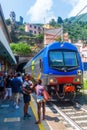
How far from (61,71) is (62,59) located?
898 millimetres

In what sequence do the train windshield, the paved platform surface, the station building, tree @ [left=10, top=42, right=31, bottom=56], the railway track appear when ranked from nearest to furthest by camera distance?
the paved platform surface → the railway track → the station building → the train windshield → tree @ [left=10, top=42, right=31, bottom=56]

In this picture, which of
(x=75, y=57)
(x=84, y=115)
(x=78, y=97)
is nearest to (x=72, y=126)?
(x=84, y=115)

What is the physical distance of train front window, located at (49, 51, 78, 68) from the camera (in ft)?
62.3

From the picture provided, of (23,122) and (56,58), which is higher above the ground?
(56,58)

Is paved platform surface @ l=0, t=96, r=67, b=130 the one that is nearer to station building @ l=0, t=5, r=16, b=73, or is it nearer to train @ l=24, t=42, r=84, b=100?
train @ l=24, t=42, r=84, b=100

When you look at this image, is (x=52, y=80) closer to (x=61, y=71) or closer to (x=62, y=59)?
(x=61, y=71)


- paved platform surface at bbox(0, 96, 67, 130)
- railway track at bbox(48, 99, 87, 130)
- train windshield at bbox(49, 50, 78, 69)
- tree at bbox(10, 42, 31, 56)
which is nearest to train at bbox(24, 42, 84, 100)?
train windshield at bbox(49, 50, 78, 69)

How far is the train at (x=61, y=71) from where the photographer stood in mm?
18438

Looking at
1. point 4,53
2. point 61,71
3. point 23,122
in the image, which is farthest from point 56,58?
point 23,122

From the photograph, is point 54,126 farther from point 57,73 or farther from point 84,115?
point 57,73

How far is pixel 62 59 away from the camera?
757 inches

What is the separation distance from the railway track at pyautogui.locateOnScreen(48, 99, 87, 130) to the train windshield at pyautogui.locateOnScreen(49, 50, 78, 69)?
2.24m

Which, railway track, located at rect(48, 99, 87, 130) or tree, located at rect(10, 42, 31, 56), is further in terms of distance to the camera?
tree, located at rect(10, 42, 31, 56)

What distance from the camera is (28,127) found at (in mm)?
11898
